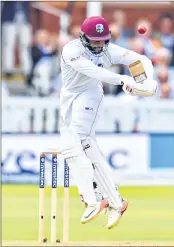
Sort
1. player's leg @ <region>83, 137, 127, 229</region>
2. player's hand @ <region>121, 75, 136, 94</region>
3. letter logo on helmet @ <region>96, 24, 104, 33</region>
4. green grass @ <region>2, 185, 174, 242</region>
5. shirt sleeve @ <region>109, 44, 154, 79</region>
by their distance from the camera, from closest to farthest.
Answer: player's hand @ <region>121, 75, 136, 94</region> → letter logo on helmet @ <region>96, 24, 104, 33</region> → shirt sleeve @ <region>109, 44, 154, 79</region> → player's leg @ <region>83, 137, 127, 229</region> → green grass @ <region>2, 185, 174, 242</region>

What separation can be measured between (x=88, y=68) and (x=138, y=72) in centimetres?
39

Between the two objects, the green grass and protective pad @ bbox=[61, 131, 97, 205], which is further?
the green grass

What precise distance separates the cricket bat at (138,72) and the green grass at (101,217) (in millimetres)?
1926

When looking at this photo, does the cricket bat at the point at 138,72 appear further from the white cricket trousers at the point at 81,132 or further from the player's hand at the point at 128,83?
the white cricket trousers at the point at 81,132

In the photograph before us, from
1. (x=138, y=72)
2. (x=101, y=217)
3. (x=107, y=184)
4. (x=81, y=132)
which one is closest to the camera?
(x=138, y=72)

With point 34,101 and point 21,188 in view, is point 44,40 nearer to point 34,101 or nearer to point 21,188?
point 34,101

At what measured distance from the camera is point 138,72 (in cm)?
824

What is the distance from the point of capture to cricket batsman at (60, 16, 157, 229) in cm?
828

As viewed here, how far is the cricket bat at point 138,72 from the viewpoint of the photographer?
8.20 metres

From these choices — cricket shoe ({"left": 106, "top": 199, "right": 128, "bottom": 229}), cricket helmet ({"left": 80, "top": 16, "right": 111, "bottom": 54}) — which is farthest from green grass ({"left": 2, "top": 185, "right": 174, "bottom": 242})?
cricket helmet ({"left": 80, "top": 16, "right": 111, "bottom": 54})

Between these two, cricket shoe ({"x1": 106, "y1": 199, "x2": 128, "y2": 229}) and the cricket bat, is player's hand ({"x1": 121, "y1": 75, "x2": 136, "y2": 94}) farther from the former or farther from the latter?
cricket shoe ({"x1": 106, "y1": 199, "x2": 128, "y2": 229})

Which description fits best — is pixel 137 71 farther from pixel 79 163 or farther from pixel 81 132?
pixel 79 163

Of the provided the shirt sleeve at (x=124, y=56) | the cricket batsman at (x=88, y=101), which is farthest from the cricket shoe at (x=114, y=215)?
the shirt sleeve at (x=124, y=56)

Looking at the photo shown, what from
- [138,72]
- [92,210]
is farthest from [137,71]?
[92,210]
